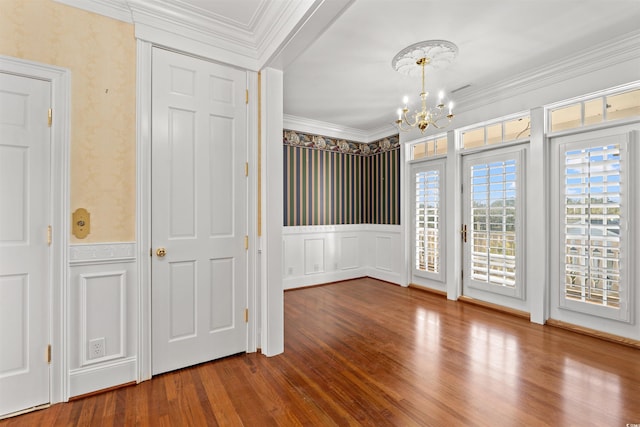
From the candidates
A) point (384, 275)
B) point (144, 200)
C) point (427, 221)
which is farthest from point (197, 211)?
point (384, 275)

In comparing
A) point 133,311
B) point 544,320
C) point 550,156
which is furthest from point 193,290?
point 550,156

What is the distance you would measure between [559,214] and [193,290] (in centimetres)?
384

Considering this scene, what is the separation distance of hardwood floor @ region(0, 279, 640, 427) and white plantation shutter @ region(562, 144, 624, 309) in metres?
0.52

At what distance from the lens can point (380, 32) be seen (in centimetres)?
262

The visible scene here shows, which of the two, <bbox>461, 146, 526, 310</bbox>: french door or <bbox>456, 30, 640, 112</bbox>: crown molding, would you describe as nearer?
<bbox>456, 30, 640, 112</bbox>: crown molding

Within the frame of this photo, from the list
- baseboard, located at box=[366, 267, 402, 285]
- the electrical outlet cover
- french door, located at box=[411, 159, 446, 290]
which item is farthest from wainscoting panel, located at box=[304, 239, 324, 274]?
the electrical outlet cover

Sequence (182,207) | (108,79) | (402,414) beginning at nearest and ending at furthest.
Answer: (402,414), (108,79), (182,207)

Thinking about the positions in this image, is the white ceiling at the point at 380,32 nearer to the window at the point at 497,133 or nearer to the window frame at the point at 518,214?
the window at the point at 497,133

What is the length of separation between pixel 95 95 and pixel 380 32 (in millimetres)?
2303

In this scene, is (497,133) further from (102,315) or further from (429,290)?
(102,315)

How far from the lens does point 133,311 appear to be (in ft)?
7.25

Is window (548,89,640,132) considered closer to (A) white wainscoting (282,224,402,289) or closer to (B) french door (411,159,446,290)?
(B) french door (411,159,446,290)

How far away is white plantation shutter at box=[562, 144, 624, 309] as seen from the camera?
9.57 ft

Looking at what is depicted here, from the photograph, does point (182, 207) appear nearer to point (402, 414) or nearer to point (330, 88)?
point (402, 414)
